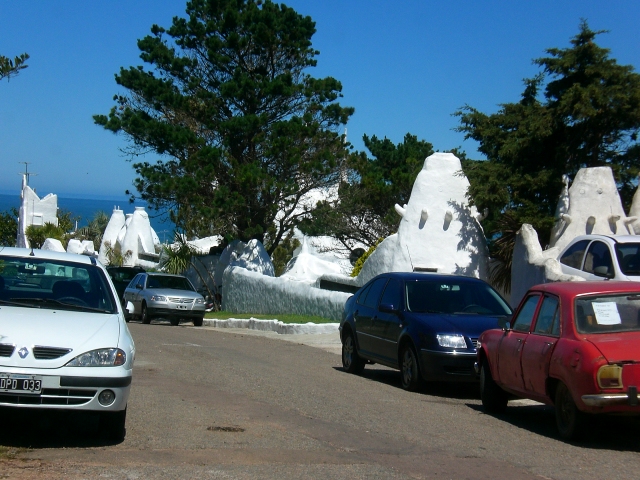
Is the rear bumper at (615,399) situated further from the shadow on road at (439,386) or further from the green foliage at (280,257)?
the green foliage at (280,257)

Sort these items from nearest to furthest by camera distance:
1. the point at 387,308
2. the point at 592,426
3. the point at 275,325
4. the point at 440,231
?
the point at 592,426
the point at 387,308
the point at 440,231
the point at 275,325

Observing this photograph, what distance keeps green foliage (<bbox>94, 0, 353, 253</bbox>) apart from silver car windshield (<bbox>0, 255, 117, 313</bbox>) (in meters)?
23.1

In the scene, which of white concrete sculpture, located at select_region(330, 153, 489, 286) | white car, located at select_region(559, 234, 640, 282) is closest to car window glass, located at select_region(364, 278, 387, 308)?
white car, located at select_region(559, 234, 640, 282)

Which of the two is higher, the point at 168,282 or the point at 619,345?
the point at 168,282

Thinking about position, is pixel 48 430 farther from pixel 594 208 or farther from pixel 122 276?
pixel 122 276

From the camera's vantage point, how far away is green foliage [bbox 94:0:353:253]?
106 feet

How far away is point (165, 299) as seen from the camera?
25.1 m

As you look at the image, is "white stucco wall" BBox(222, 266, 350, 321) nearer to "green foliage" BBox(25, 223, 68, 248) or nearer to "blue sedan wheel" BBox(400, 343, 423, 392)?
"blue sedan wheel" BBox(400, 343, 423, 392)

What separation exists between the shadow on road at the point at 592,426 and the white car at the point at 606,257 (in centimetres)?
316

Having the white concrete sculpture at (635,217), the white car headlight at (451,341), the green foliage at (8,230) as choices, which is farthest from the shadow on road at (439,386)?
the green foliage at (8,230)

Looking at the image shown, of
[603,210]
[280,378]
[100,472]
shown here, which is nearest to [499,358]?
[280,378]

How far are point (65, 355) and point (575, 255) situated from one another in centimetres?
A: 988

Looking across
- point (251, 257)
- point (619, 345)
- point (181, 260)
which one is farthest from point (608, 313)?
point (181, 260)

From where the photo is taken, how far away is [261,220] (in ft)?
115
